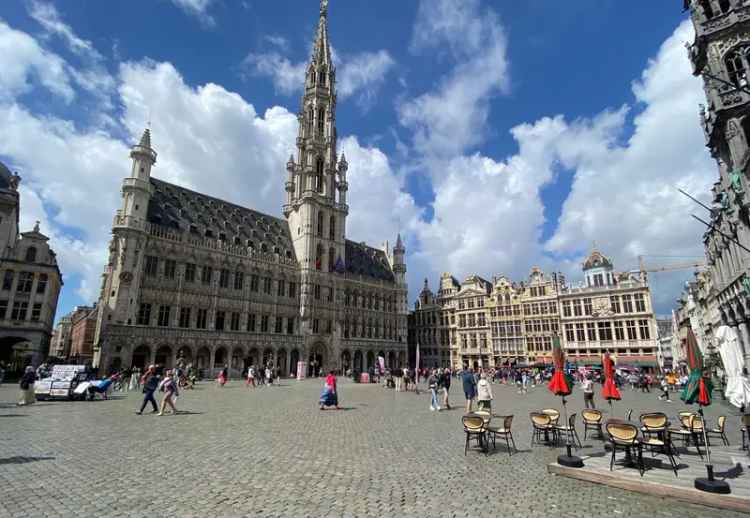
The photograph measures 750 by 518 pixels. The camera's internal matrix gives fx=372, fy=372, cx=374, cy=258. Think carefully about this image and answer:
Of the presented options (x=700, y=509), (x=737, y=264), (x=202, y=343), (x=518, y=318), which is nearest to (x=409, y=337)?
(x=518, y=318)

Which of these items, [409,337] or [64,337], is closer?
[409,337]

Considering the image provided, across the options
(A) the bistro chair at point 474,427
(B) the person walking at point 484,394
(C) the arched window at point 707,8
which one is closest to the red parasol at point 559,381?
(A) the bistro chair at point 474,427

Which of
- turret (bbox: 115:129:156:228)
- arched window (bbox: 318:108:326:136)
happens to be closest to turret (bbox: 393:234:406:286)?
arched window (bbox: 318:108:326:136)

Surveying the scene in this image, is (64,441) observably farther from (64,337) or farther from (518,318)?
(64,337)

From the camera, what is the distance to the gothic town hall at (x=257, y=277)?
36.0 meters

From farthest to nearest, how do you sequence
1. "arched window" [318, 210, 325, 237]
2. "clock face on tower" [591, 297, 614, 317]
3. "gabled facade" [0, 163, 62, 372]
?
"arched window" [318, 210, 325, 237]
"clock face on tower" [591, 297, 614, 317]
"gabled facade" [0, 163, 62, 372]

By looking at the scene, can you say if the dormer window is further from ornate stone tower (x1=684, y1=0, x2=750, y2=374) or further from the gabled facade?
ornate stone tower (x1=684, y1=0, x2=750, y2=374)

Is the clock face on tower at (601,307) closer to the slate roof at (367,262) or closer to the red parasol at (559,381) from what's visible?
the slate roof at (367,262)

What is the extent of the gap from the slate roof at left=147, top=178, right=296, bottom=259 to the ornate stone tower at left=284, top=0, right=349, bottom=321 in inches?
121

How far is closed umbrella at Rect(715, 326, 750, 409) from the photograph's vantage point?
7.42 metres

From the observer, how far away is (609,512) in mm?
5363

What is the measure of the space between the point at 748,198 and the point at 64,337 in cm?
12585

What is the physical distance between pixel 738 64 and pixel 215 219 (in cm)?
4798

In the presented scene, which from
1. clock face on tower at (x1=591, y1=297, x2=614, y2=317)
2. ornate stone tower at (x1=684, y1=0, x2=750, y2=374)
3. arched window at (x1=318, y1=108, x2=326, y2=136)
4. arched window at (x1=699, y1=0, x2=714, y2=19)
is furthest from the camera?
arched window at (x1=318, y1=108, x2=326, y2=136)
